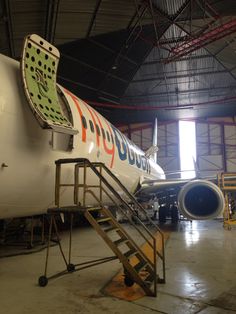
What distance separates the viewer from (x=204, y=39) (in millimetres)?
16609

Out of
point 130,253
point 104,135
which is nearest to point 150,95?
point 104,135

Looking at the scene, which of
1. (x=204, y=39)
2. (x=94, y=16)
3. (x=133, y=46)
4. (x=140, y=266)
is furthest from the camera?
(x=133, y=46)

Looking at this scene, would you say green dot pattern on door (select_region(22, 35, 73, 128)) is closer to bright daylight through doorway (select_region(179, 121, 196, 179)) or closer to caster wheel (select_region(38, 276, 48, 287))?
caster wheel (select_region(38, 276, 48, 287))

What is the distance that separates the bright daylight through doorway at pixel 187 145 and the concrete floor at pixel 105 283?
78.9 feet

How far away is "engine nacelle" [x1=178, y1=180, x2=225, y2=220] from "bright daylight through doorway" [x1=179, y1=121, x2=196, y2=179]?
21460 millimetres

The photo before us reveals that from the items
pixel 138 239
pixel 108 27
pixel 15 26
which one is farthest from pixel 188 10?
pixel 138 239

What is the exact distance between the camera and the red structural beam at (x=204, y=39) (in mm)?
15711

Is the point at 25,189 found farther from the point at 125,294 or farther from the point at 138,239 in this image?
the point at 138,239

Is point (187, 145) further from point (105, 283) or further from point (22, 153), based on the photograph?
point (22, 153)

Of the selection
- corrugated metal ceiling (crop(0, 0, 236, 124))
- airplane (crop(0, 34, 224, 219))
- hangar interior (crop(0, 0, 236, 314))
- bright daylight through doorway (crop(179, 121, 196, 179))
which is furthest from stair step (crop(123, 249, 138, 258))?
bright daylight through doorway (crop(179, 121, 196, 179))

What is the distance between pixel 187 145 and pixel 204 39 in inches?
618

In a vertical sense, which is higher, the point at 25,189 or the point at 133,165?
the point at 133,165

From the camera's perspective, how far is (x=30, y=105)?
178 inches

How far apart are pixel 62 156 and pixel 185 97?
2378 centimetres
